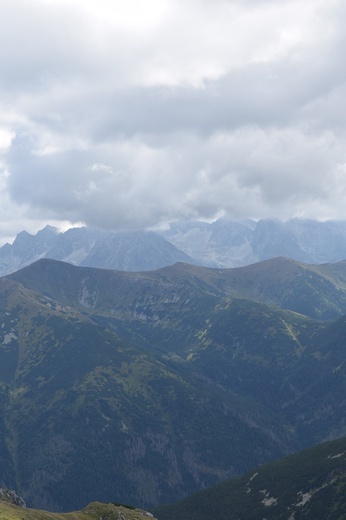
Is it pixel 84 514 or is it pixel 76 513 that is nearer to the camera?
pixel 84 514

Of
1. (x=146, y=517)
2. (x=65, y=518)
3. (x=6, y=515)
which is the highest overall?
(x=6, y=515)

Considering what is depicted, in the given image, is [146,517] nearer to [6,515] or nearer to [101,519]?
[101,519]

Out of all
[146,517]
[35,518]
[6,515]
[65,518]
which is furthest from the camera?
[146,517]

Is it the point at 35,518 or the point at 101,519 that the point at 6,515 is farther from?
the point at 101,519

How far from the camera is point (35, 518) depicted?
136 meters

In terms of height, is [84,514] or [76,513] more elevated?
[84,514]

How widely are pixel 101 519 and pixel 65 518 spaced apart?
14084 millimetres

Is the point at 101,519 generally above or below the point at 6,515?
below

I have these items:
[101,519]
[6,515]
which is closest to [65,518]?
[101,519]

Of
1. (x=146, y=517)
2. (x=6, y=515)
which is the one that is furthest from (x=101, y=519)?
(x=6, y=515)

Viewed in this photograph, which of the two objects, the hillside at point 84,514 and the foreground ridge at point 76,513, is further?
the foreground ridge at point 76,513

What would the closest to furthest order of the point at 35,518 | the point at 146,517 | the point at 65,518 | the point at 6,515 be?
1. the point at 6,515
2. the point at 35,518
3. the point at 65,518
4. the point at 146,517

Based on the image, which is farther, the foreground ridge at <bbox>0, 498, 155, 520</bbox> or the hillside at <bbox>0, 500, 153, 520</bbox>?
the foreground ridge at <bbox>0, 498, 155, 520</bbox>

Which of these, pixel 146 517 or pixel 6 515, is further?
pixel 146 517
